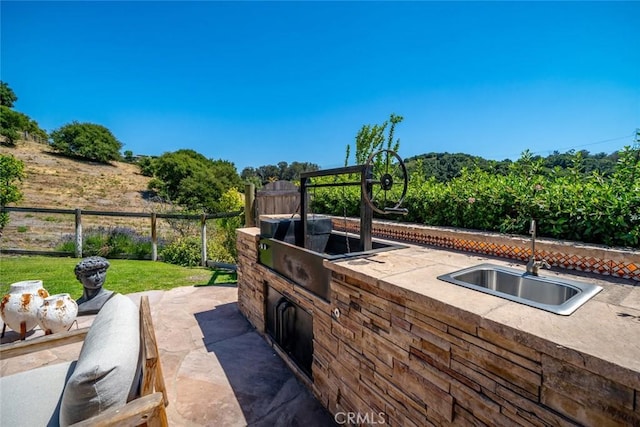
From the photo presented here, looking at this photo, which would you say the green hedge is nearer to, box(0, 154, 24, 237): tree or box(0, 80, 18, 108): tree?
box(0, 154, 24, 237): tree

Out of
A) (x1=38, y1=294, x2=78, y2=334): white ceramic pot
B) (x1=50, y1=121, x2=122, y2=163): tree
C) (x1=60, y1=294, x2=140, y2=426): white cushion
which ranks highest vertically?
(x1=50, y1=121, x2=122, y2=163): tree

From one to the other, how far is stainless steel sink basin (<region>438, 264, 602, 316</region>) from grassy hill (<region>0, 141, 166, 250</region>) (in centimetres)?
906

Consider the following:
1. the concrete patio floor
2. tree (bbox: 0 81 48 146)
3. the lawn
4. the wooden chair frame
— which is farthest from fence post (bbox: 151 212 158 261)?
tree (bbox: 0 81 48 146)

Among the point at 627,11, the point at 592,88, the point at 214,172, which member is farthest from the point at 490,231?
the point at 214,172

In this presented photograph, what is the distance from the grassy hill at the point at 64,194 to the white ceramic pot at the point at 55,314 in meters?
5.84

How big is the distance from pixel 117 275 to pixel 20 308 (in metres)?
2.80

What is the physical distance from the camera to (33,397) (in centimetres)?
174

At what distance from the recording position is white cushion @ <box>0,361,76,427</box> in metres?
1.56

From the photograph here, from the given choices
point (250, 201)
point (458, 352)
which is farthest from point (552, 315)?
point (250, 201)

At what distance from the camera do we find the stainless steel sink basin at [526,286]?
145cm

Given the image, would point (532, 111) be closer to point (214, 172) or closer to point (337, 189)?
point (337, 189)

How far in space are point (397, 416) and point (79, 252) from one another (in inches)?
335

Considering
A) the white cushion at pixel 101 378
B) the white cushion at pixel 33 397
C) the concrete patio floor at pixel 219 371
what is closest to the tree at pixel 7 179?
the concrete patio floor at pixel 219 371

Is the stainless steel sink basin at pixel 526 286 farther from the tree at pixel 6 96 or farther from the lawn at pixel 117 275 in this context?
the tree at pixel 6 96
